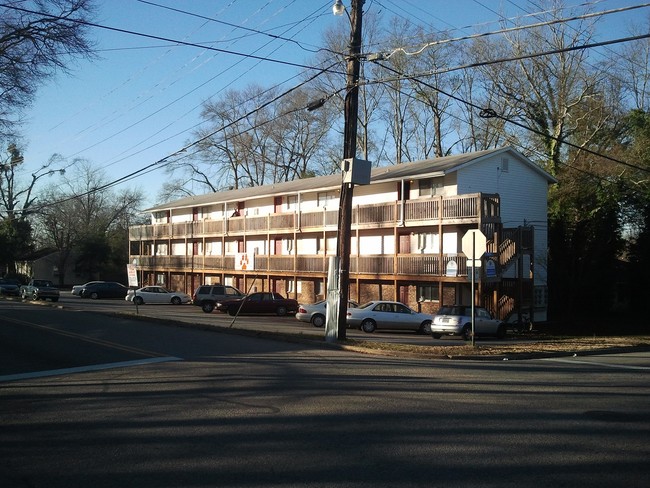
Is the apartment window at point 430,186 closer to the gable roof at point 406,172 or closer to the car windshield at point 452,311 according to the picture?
the gable roof at point 406,172

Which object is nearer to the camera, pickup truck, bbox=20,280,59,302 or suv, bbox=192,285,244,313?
suv, bbox=192,285,244,313

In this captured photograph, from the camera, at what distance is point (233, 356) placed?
52.1 feet

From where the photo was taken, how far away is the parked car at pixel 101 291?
57.0 metres

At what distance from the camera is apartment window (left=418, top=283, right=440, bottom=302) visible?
120 feet

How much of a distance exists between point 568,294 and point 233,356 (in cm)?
3097

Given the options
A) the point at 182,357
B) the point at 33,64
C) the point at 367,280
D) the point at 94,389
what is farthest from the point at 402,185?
the point at 94,389

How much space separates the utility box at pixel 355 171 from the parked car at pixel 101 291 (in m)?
42.6

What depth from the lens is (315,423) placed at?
856 cm

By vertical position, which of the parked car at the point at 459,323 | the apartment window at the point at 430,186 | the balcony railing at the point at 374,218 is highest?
the apartment window at the point at 430,186

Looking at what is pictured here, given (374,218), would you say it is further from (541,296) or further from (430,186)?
(541,296)

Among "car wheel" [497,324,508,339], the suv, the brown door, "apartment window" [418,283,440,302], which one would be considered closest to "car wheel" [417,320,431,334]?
"car wheel" [497,324,508,339]

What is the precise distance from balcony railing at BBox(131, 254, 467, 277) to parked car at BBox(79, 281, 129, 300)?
4.47 meters

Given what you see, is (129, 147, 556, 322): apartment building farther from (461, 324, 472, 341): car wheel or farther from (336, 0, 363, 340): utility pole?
(336, 0, 363, 340): utility pole

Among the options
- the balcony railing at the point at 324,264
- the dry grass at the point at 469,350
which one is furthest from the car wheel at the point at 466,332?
the balcony railing at the point at 324,264
